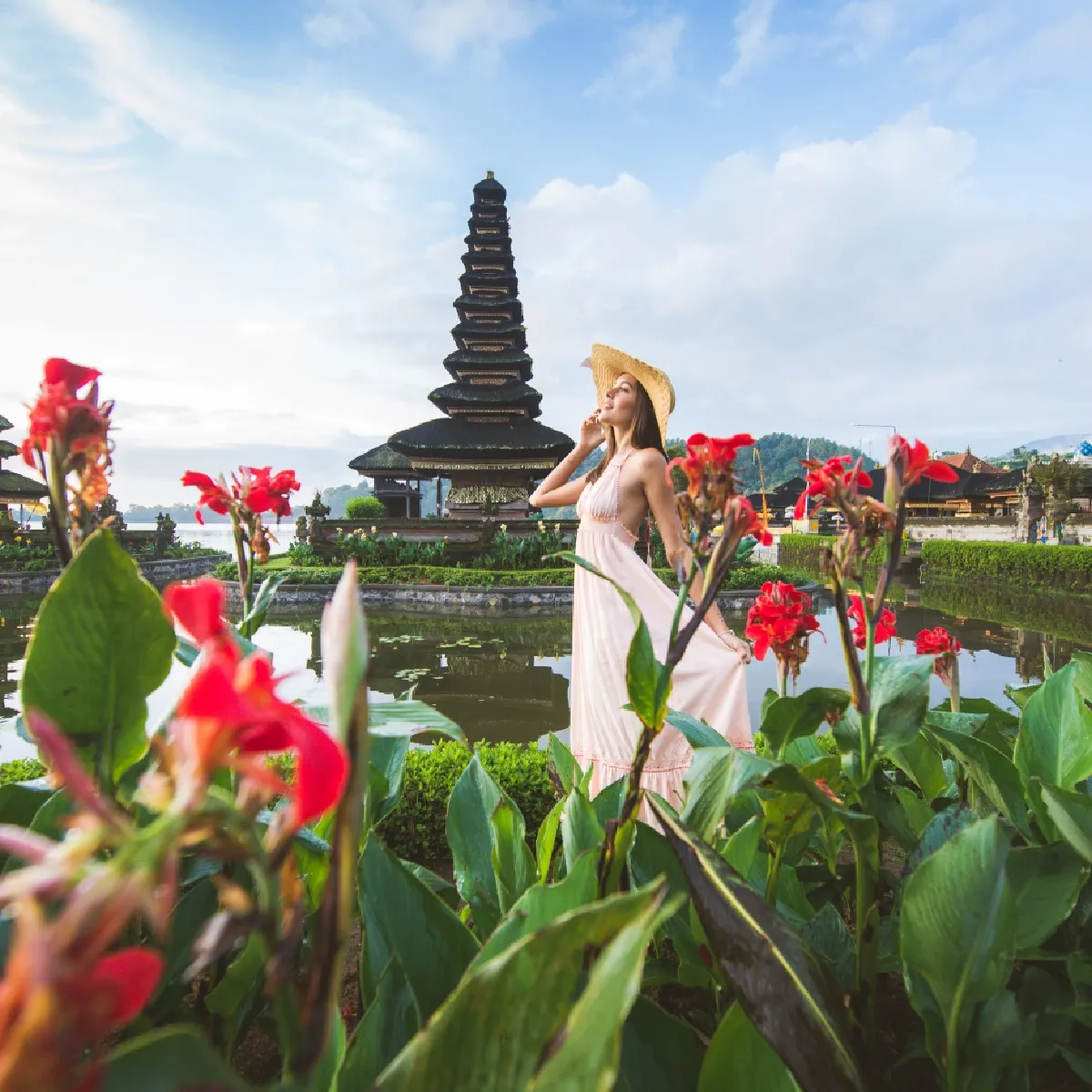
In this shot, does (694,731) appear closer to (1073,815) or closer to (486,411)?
(1073,815)

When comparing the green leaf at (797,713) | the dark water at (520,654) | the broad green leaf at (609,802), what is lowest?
the dark water at (520,654)

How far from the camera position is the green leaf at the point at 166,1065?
0.39 m

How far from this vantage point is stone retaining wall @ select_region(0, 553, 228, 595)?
16.4 meters

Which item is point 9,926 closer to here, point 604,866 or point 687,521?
point 604,866

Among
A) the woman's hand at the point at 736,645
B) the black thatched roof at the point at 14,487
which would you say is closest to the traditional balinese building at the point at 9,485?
the black thatched roof at the point at 14,487

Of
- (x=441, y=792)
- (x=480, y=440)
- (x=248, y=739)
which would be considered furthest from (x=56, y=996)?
(x=480, y=440)

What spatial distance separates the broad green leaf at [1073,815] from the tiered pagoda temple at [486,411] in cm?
1741

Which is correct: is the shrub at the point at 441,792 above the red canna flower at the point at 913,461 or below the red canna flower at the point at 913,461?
Result: below

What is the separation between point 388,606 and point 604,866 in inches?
533

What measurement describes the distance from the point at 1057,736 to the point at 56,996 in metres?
1.65

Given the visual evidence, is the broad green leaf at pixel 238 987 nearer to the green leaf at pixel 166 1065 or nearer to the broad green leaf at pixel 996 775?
the green leaf at pixel 166 1065

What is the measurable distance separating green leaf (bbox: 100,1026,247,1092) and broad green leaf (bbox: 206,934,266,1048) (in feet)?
1.53

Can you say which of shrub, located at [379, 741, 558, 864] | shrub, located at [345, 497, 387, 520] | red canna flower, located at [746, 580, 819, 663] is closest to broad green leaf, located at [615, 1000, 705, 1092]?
red canna flower, located at [746, 580, 819, 663]

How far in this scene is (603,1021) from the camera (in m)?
0.40
